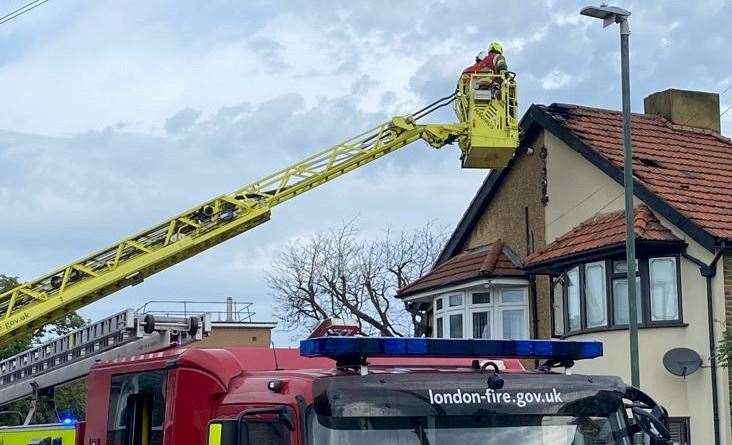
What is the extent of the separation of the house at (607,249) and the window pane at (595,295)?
21 millimetres

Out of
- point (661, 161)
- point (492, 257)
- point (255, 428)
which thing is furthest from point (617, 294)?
point (255, 428)

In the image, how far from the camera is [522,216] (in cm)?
2250

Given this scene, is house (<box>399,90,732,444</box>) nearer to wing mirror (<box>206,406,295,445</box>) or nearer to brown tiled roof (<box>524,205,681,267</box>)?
brown tiled roof (<box>524,205,681,267</box>)

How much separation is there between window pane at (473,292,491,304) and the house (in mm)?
24

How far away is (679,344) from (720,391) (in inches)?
37.7

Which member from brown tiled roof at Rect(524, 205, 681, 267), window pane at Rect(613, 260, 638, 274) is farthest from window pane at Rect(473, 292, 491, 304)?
window pane at Rect(613, 260, 638, 274)

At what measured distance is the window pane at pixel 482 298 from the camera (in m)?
22.3

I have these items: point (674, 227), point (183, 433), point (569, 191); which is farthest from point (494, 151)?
point (183, 433)

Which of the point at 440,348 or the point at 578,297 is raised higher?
the point at 578,297

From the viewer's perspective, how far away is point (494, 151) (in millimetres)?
19500

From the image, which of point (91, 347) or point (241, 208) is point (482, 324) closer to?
point (241, 208)

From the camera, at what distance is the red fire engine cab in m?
5.35

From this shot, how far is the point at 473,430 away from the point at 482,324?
16.9 metres

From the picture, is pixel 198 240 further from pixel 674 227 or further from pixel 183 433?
pixel 183 433
